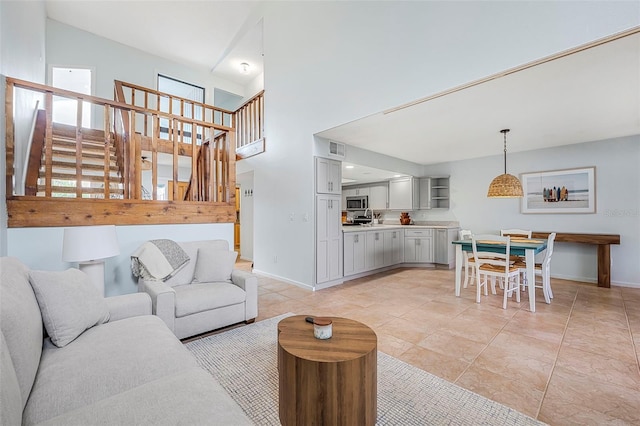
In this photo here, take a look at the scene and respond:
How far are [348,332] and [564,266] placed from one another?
542cm

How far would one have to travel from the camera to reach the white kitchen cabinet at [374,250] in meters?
5.29

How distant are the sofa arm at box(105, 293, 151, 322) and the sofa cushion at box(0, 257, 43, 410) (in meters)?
0.52

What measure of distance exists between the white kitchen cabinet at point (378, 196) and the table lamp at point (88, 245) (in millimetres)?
5824

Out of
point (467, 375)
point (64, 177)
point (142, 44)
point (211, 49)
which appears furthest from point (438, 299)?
point (142, 44)

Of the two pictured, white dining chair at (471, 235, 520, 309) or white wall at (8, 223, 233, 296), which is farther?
white dining chair at (471, 235, 520, 309)

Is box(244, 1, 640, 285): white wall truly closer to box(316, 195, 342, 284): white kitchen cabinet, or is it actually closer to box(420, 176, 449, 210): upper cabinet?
box(316, 195, 342, 284): white kitchen cabinet

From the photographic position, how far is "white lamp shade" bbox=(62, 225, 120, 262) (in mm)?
2205

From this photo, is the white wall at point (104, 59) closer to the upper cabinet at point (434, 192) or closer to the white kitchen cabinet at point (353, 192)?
the white kitchen cabinet at point (353, 192)

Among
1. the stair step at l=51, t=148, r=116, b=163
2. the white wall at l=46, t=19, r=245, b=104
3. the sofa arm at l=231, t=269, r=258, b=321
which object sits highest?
the white wall at l=46, t=19, r=245, b=104

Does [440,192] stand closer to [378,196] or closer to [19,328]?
[378,196]

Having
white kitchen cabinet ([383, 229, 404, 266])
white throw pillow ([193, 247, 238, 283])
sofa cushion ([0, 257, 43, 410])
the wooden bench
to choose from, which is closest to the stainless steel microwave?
white kitchen cabinet ([383, 229, 404, 266])

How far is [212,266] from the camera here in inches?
118

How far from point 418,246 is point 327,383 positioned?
210 inches

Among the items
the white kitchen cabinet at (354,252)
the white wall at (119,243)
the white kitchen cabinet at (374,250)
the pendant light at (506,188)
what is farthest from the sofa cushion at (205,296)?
the pendant light at (506,188)
